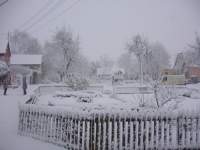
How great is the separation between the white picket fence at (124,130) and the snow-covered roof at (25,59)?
92 centimetres

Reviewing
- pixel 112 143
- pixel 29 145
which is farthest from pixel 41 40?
pixel 112 143

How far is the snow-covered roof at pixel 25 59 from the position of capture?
365 cm

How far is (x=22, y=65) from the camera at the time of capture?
371 centimetres

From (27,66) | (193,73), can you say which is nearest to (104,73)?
(27,66)

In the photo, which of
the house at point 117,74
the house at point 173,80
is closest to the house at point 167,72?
the house at point 173,80

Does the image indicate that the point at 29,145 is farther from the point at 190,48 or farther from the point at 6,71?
the point at 190,48

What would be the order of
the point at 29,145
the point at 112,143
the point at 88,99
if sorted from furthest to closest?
the point at 88,99 < the point at 29,145 < the point at 112,143

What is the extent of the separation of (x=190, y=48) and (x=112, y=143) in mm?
2261

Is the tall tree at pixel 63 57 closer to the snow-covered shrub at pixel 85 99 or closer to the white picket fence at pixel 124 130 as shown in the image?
the snow-covered shrub at pixel 85 99

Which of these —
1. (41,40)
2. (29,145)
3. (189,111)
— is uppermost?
(41,40)

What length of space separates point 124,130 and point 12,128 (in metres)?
2.22

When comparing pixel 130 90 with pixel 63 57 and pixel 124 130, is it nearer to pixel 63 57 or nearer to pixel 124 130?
pixel 124 130

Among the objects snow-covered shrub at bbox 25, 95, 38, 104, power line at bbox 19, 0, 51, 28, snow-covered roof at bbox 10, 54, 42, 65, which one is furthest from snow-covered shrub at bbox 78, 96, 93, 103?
power line at bbox 19, 0, 51, 28

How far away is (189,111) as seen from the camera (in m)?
3.28
